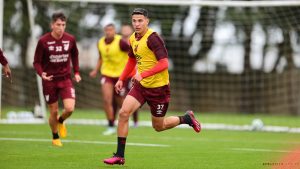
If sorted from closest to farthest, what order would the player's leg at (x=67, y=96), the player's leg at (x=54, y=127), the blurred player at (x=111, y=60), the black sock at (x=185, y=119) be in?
the black sock at (x=185, y=119)
the player's leg at (x=54, y=127)
the player's leg at (x=67, y=96)
the blurred player at (x=111, y=60)

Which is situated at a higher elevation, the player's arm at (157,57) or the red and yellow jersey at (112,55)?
the player's arm at (157,57)

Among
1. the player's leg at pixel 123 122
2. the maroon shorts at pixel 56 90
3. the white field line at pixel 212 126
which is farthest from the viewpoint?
the white field line at pixel 212 126

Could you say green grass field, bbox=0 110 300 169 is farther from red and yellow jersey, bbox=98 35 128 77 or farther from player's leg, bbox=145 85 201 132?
A: red and yellow jersey, bbox=98 35 128 77

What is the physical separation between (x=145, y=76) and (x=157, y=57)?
347 mm

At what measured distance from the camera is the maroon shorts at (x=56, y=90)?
14383mm

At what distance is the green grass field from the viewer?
11.4m

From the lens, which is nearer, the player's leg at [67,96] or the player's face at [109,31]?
the player's leg at [67,96]

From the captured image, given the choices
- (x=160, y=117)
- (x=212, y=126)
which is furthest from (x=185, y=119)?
(x=212, y=126)

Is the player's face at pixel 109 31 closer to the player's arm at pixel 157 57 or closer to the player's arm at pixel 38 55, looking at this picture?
the player's arm at pixel 38 55

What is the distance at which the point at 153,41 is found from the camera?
1130 cm

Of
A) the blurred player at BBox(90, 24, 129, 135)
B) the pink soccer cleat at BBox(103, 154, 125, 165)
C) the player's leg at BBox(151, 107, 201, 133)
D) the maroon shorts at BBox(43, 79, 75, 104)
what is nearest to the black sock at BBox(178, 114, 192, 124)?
the player's leg at BBox(151, 107, 201, 133)

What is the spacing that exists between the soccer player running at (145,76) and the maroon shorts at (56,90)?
2.79m

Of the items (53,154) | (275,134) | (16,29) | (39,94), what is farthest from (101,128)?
(16,29)

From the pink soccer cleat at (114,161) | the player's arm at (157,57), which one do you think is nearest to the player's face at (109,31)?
the player's arm at (157,57)
